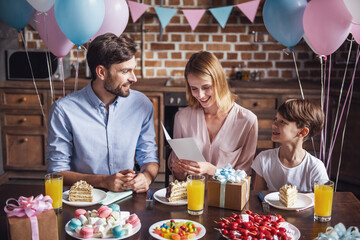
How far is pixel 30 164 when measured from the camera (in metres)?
3.63

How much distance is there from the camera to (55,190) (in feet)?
4.53

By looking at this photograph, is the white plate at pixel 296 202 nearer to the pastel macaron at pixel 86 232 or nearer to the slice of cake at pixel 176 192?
the slice of cake at pixel 176 192

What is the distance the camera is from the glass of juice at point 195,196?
1.36 metres

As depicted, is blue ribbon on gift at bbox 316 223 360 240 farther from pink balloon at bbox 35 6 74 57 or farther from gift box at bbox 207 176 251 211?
pink balloon at bbox 35 6 74 57

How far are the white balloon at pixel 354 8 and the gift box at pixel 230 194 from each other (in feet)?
2.73

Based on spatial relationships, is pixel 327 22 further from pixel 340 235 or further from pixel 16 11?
pixel 16 11

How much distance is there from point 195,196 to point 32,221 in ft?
1.67

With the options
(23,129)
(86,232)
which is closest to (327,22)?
(86,232)

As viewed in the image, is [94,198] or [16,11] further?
[16,11]

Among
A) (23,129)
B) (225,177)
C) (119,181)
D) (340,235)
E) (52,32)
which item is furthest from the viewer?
(23,129)

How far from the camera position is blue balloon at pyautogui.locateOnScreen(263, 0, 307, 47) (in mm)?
1899

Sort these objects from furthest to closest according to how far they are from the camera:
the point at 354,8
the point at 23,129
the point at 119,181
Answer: the point at 23,129 → the point at 354,8 → the point at 119,181

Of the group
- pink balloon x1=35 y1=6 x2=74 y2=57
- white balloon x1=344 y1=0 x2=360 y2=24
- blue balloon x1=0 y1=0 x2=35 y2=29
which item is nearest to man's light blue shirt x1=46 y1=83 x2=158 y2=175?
pink balloon x1=35 y1=6 x2=74 y2=57

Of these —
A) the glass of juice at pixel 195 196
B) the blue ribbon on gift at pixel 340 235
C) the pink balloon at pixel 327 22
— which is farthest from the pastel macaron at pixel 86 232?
the pink balloon at pixel 327 22
